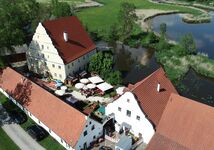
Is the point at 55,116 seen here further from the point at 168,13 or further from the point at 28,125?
→ the point at 168,13

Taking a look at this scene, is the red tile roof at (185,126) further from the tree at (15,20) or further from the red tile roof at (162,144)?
the tree at (15,20)

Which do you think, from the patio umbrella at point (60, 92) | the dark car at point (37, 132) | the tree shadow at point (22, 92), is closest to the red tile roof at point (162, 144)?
the dark car at point (37, 132)

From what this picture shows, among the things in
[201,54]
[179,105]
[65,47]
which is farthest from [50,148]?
[201,54]

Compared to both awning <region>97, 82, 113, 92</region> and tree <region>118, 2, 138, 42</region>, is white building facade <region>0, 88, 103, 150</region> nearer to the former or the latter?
awning <region>97, 82, 113, 92</region>

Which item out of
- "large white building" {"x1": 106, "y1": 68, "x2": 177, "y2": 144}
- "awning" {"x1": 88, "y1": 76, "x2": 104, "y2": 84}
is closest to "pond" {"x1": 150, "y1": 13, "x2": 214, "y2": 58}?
"awning" {"x1": 88, "y1": 76, "x2": 104, "y2": 84}

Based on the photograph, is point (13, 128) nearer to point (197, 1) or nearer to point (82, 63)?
point (82, 63)

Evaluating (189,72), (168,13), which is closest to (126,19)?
(189,72)
